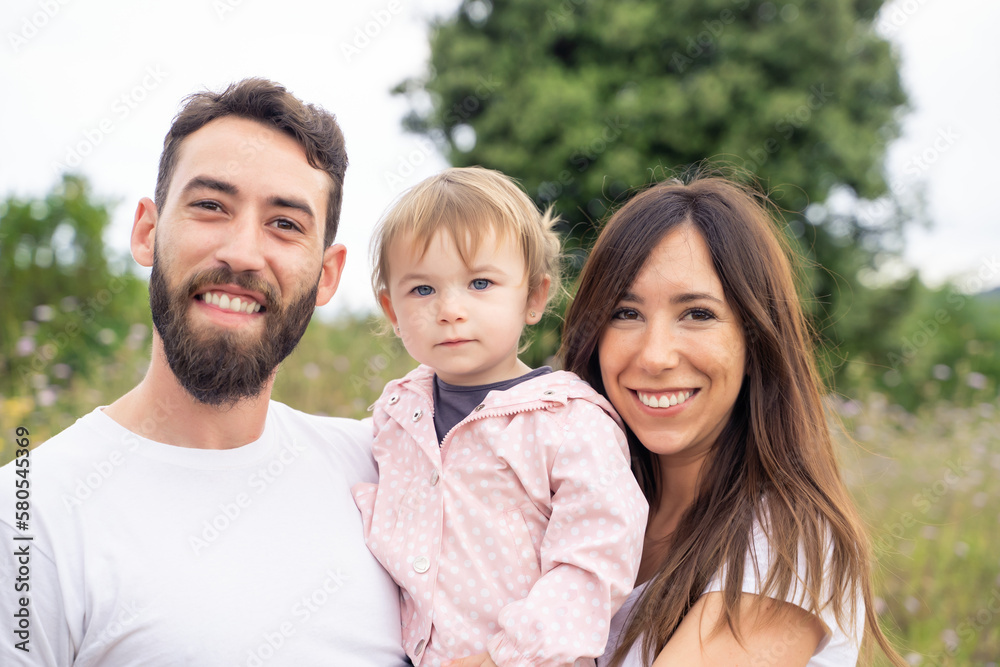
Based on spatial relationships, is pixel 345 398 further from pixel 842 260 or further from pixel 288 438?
pixel 842 260

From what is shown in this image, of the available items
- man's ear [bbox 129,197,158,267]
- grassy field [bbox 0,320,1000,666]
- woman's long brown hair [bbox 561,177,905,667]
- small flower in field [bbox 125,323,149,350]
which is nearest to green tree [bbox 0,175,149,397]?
small flower in field [bbox 125,323,149,350]

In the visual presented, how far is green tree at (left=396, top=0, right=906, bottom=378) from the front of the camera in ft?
36.3

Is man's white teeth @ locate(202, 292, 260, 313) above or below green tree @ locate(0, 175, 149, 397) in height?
above

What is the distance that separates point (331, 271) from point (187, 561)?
1.09 m

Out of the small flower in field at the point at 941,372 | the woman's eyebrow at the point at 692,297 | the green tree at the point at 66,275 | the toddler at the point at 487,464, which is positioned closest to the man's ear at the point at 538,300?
the toddler at the point at 487,464

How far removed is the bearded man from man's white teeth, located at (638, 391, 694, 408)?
96cm

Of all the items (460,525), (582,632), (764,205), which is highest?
(764,205)

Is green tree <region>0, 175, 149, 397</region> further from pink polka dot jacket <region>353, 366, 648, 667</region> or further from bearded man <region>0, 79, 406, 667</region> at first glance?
pink polka dot jacket <region>353, 366, 648, 667</region>

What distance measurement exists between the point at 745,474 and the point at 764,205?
1.00 meters

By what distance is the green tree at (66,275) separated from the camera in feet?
21.2

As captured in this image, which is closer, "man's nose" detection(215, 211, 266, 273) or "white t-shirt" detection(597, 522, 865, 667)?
"white t-shirt" detection(597, 522, 865, 667)

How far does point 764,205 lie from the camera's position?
107 inches

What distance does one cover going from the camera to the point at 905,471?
5.69 meters

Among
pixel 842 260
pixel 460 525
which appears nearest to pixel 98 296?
pixel 460 525
